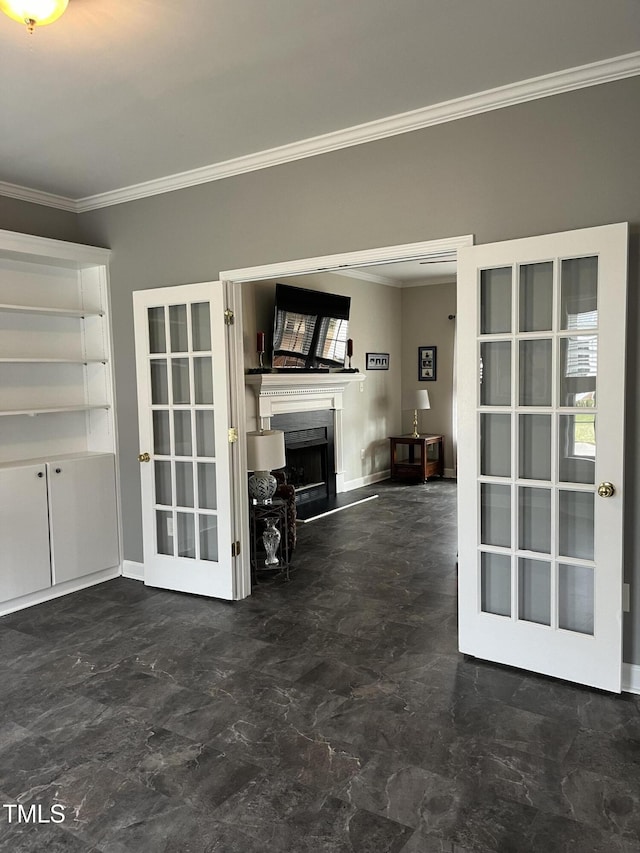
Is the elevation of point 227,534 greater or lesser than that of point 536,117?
lesser

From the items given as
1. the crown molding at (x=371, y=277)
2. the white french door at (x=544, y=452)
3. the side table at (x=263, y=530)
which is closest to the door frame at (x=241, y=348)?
the side table at (x=263, y=530)

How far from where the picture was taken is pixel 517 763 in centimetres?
233

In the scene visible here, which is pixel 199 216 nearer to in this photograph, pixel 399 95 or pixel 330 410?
pixel 399 95

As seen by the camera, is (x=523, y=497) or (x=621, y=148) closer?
(x=621, y=148)

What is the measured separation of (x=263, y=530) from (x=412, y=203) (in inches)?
104

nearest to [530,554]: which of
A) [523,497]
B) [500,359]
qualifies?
[523,497]

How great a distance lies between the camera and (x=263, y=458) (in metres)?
4.34

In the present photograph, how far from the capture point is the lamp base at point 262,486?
4.54 metres

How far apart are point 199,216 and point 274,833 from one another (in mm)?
3452

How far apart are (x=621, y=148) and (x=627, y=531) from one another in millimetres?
1705

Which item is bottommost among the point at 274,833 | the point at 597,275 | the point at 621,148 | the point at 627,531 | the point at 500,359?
the point at 274,833

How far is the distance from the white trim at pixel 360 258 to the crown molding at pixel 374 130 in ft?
1.94

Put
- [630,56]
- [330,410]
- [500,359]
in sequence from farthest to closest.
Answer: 1. [330,410]
2. [500,359]
3. [630,56]

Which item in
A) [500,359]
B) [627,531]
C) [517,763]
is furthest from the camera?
[500,359]
